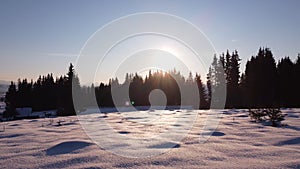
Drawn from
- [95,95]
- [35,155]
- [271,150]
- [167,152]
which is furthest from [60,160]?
[95,95]

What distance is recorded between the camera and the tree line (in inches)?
1380

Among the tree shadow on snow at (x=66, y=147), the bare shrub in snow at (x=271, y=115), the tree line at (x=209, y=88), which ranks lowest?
the tree shadow on snow at (x=66, y=147)

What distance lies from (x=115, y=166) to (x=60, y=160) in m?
1.36

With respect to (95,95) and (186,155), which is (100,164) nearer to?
(186,155)

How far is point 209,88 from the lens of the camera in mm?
46938

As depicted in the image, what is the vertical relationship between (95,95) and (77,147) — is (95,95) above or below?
above

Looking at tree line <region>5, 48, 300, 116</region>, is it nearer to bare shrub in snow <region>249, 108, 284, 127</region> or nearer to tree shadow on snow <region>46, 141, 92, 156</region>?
bare shrub in snow <region>249, 108, 284, 127</region>

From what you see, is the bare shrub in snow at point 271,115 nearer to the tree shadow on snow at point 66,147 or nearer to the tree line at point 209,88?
the tree line at point 209,88

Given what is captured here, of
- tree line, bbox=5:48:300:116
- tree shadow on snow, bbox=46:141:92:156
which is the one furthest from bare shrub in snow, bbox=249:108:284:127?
tree shadow on snow, bbox=46:141:92:156

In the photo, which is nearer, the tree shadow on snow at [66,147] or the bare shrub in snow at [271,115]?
the tree shadow on snow at [66,147]

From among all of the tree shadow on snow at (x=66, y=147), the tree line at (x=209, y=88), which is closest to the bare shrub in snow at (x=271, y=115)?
the tree line at (x=209, y=88)

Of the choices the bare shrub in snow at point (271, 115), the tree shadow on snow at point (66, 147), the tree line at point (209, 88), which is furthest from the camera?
the tree line at point (209, 88)

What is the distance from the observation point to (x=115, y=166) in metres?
4.78

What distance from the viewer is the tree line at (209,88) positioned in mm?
35062
